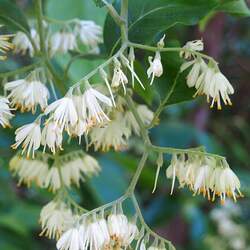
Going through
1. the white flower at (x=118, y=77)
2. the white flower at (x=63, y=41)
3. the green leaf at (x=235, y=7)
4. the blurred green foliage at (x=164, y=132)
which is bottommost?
the blurred green foliage at (x=164, y=132)

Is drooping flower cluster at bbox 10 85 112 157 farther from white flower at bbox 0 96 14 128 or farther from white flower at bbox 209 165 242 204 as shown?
white flower at bbox 209 165 242 204

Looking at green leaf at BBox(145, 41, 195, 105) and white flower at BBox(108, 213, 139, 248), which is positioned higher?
green leaf at BBox(145, 41, 195, 105)

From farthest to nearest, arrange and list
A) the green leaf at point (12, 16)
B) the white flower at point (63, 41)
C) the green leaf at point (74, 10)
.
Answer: the green leaf at point (74, 10) → the white flower at point (63, 41) → the green leaf at point (12, 16)

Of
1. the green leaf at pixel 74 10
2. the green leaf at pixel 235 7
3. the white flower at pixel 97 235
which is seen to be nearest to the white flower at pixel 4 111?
the white flower at pixel 97 235

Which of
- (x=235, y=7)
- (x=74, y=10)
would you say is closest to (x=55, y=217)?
(x=235, y=7)

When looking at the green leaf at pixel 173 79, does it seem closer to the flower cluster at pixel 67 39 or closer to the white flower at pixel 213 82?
the white flower at pixel 213 82

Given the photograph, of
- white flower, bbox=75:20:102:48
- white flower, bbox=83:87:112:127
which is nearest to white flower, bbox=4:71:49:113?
white flower, bbox=83:87:112:127
